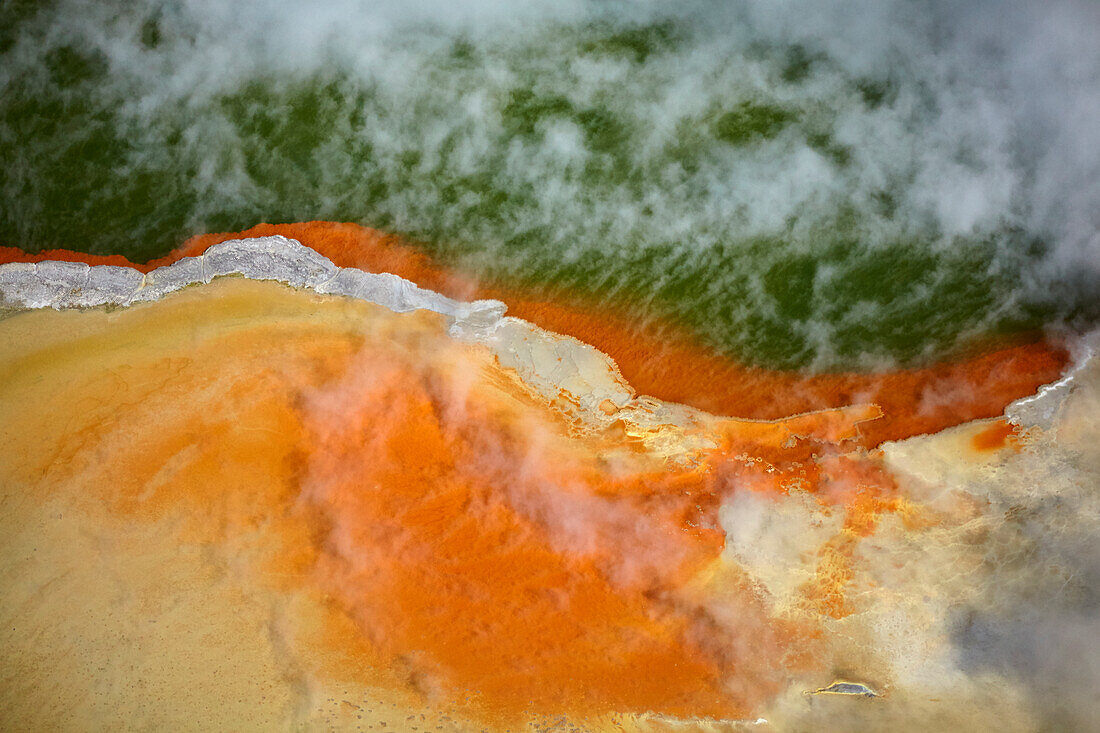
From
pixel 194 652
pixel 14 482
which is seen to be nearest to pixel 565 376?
pixel 194 652

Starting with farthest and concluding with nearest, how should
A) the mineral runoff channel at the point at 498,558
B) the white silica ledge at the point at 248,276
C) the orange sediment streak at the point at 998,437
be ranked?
1. the white silica ledge at the point at 248,276
2. the orange sediment streak at the point at 998,437
3. the mineral runoff channel at the point at 498,558

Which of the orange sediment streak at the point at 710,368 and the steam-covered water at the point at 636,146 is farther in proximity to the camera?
the steam-covered water at the point at 636,146

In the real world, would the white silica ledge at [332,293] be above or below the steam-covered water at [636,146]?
below

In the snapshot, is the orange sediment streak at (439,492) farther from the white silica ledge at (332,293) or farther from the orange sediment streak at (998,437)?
the orange sediment streak at (998,437)

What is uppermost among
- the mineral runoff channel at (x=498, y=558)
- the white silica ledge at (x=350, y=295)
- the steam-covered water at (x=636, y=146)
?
the steam-covered water at (x=636, y=146)

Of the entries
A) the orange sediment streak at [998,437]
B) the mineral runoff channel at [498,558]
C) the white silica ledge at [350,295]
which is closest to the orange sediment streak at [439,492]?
the mineral runoff channel at [498,558]

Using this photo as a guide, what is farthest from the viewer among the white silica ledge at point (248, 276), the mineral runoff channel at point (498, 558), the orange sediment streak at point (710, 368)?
the white silica ledge at point (248, 276)

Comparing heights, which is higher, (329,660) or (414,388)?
(414,388)

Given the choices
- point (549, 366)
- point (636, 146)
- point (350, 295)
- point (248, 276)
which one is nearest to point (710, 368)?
point (549, 366)

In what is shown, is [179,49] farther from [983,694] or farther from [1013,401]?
[983,694]
